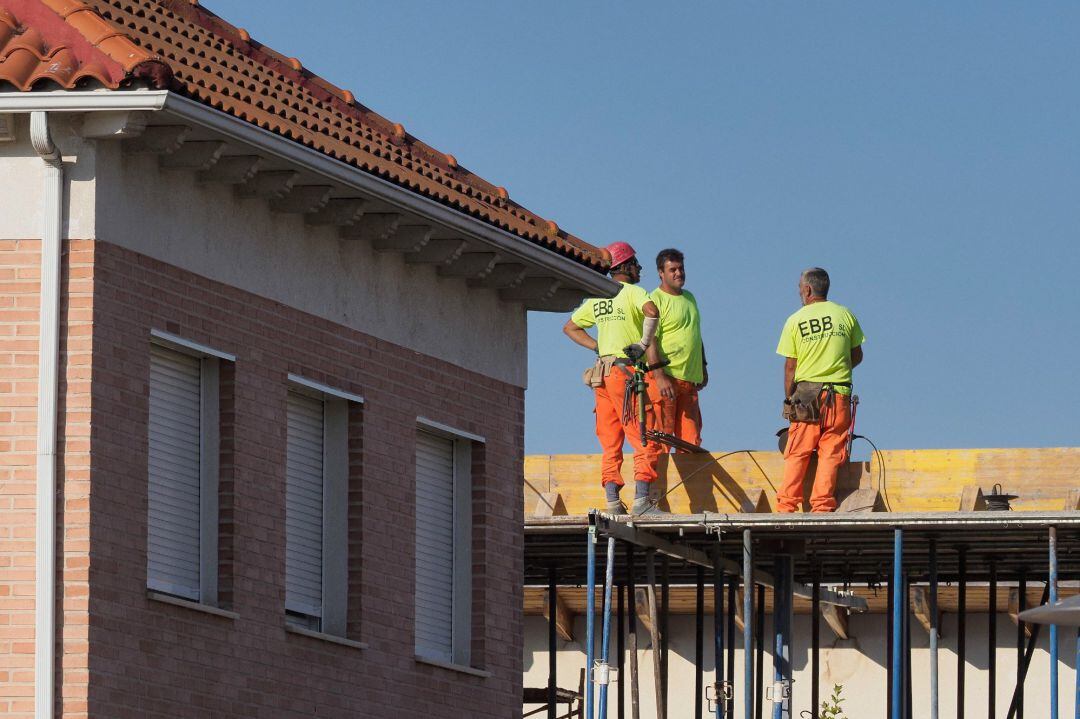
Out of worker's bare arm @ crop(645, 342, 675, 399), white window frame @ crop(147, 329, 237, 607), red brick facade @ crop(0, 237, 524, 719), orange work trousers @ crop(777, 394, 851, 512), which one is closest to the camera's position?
red brick facade @ crop(0, 237, 524, 719)

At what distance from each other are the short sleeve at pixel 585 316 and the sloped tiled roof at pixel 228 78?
7.22 ft

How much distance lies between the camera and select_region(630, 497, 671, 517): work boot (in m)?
21.2

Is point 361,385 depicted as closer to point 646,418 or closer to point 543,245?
point 543,245

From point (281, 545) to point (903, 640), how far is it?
5.61 m

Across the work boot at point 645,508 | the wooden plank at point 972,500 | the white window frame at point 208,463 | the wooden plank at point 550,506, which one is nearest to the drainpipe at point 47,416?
the white window frame at point 208,463

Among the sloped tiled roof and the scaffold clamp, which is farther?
the scaffold clamp

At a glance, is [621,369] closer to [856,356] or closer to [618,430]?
[618,430]

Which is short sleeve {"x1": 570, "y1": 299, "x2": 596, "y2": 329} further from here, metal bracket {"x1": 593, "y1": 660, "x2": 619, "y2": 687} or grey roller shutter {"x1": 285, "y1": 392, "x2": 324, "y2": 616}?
grey roller shutter {"x1": 285, "y1": 392, "x2": 324, "y2": 616}

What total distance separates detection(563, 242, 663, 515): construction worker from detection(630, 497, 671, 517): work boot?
0.12 ft

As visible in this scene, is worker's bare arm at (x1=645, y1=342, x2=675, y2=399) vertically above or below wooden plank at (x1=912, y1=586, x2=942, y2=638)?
above

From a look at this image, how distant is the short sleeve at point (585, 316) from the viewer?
74.8 feet

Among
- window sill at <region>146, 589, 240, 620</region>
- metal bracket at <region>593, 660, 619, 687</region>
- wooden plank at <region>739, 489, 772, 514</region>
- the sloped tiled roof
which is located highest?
the sloped tiled roof

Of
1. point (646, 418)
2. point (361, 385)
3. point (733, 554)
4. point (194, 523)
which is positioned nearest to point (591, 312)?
point (646, 418)

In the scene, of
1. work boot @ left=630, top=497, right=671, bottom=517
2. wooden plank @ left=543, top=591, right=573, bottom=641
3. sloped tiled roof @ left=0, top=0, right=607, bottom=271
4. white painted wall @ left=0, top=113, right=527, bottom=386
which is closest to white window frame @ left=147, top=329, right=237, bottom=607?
white painted wall @ left=0, top=113, right=527, bottom=386
